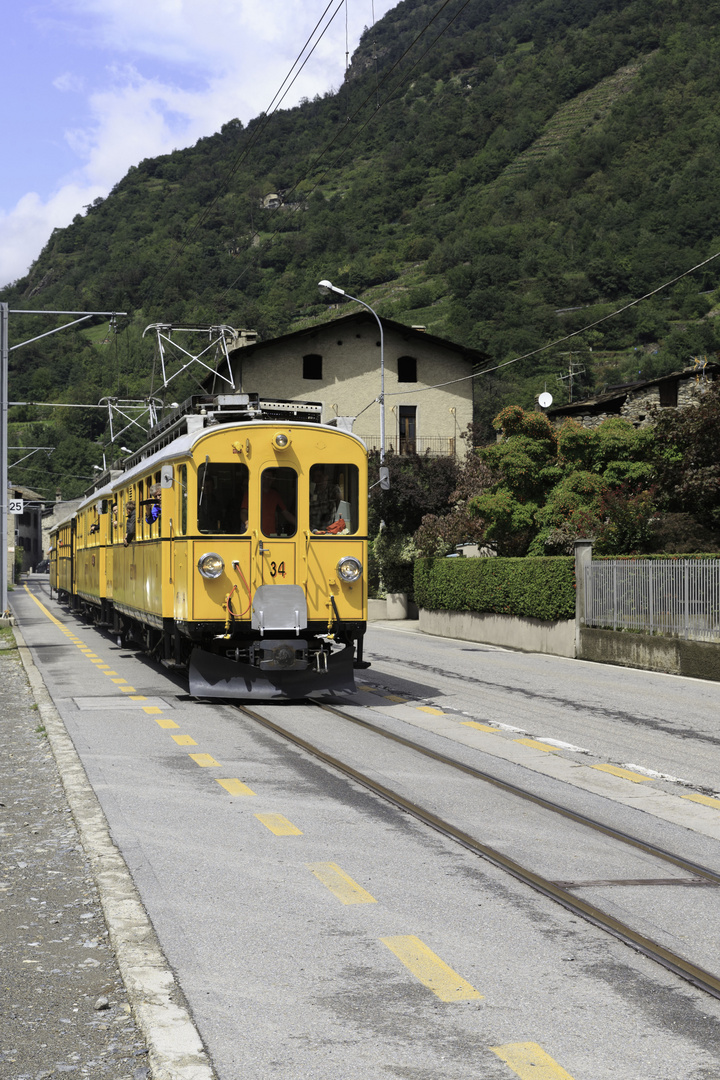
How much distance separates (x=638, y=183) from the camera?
10888cm

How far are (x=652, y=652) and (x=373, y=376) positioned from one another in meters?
36.3

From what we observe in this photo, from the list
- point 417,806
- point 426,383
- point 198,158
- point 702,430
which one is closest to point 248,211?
point 426,383

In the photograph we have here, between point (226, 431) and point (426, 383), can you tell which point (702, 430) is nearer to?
point (226, 431)

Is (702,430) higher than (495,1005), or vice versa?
(702,430)

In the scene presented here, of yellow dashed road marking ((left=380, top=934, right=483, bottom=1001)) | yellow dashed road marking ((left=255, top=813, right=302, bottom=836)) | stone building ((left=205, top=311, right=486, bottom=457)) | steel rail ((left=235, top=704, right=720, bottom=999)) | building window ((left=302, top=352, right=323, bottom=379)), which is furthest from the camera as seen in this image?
building window ((left=302, top=352, right=323, bottom=379))

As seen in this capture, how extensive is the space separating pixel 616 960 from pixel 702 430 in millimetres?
20887

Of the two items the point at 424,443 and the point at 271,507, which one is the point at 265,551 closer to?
the point at 271,507

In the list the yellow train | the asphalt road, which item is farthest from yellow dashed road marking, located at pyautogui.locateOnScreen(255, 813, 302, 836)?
the yellow train

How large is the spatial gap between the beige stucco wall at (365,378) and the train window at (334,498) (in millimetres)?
38192

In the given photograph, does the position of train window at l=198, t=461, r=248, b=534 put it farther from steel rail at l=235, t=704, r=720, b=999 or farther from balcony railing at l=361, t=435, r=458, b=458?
balcony railing at l=361, t=435, r=458, b=458

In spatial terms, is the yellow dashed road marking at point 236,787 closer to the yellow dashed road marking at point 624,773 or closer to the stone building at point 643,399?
the yellow dashed road marking at point 624,773

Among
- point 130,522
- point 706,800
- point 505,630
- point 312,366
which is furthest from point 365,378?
point 706,800

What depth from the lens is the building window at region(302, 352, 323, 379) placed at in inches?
2160

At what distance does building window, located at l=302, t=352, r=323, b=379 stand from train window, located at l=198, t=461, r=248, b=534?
134 ft
